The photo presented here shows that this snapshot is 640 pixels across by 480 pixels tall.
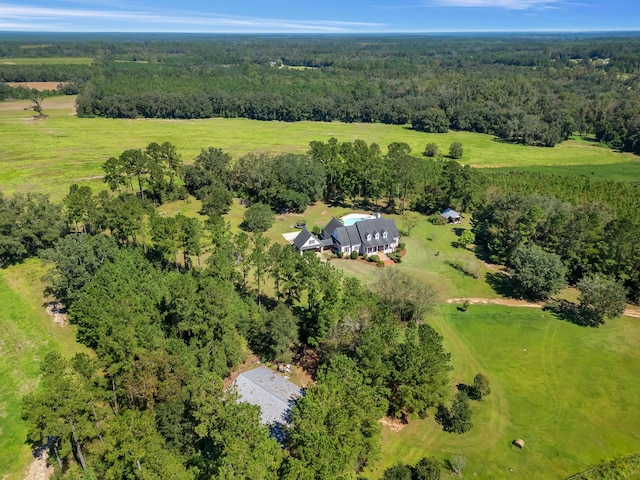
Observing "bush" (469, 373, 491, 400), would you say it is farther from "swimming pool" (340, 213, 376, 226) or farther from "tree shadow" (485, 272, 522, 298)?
"swimming pool" (340, 213, 376, 226)

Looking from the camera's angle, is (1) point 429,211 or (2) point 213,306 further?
(1) point 429,211

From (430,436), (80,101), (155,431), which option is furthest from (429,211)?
(80,101)

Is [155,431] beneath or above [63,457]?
above

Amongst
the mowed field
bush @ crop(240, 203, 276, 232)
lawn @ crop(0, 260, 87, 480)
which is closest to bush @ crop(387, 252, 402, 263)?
bush @ crop(240, 203, 276, 232)

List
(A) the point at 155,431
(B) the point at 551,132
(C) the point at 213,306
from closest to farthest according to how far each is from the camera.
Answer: (A) the point at 155,431 → (C) the point at 213,306 → (B) the point at 551,132

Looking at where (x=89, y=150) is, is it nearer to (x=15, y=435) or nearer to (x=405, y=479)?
(x=15, y=435)
